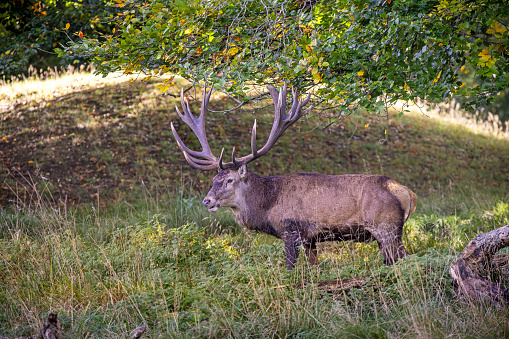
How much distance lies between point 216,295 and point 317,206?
1.66m

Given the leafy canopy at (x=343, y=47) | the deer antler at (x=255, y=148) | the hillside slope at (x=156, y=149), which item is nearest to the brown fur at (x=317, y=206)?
the deer antler at (x=255, y=148)

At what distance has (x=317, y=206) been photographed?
561cm

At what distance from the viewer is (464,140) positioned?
1520cm

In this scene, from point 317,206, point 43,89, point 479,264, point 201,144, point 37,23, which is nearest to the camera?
point 479,264

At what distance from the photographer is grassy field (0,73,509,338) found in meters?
4.12

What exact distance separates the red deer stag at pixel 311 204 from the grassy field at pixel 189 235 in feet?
0.98

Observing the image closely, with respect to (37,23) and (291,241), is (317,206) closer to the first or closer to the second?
(291,241)

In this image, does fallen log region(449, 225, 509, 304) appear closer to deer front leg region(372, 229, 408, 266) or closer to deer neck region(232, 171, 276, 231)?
deer front leg region(372, 229, 408, 266)

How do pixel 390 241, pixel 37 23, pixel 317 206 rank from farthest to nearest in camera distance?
pixel 37 23 → pixel 317 206 → pixel 390 241

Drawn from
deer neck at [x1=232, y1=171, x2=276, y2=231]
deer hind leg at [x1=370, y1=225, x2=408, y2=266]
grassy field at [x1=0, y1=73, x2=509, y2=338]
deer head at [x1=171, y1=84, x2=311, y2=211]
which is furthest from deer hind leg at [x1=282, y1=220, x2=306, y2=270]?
deer hind leg at [x1=370, y1=225, x2=408, y2=266]

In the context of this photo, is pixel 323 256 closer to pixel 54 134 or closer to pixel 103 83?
pixel 54 134

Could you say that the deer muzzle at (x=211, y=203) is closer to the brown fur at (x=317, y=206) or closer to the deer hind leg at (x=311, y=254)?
the brown fur at (x=317, y=206)

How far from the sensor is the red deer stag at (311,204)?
5.34 meters

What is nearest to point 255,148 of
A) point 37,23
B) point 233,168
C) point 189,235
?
point 233,168
